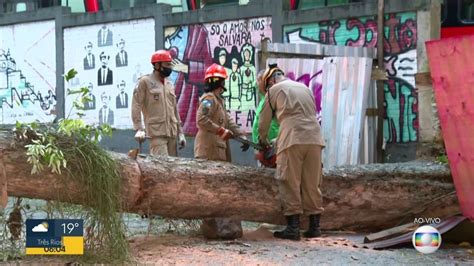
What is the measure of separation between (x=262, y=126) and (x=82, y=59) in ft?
30.8

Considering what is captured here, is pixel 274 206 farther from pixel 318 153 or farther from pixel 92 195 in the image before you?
pixel 92 195

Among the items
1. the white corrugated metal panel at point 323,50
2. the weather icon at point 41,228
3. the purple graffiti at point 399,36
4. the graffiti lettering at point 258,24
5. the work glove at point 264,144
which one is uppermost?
the graffiti lettering at point 258,24

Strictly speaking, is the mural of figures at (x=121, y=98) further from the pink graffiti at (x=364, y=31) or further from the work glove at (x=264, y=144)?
the work glove at (x=264, y=144)

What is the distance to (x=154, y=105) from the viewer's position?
8.40m

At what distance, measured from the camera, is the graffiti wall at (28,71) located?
1605cm

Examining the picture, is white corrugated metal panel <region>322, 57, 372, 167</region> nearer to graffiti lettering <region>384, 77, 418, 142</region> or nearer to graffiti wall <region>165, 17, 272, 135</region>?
graffiti lettering <region>384, 77, 418, 142</region>

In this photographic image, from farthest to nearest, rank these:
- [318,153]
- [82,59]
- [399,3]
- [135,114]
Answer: [82,59], [399,3], [135,114], [318,153]

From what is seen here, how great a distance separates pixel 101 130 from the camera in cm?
576

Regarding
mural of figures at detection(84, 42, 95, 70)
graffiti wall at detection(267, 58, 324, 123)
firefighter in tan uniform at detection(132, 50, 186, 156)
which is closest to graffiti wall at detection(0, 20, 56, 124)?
mural of figures at detection(84, 42, 95, 70)

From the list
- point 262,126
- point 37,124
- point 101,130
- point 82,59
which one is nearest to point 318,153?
point 262,126

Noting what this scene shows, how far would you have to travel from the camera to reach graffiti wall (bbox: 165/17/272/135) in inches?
520

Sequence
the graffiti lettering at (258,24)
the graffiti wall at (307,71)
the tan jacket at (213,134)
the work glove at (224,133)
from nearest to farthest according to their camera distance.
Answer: the work glove at (224,133)
the tan jacket at (213,134)
the graffiti wall at (307,71)
the graffiti lettering at (258,24)

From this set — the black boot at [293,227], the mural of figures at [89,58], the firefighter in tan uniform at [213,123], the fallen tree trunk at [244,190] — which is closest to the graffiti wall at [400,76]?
the fallen tree trunk at [244,190]

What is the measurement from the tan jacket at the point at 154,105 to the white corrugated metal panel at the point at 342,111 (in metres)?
2.85
